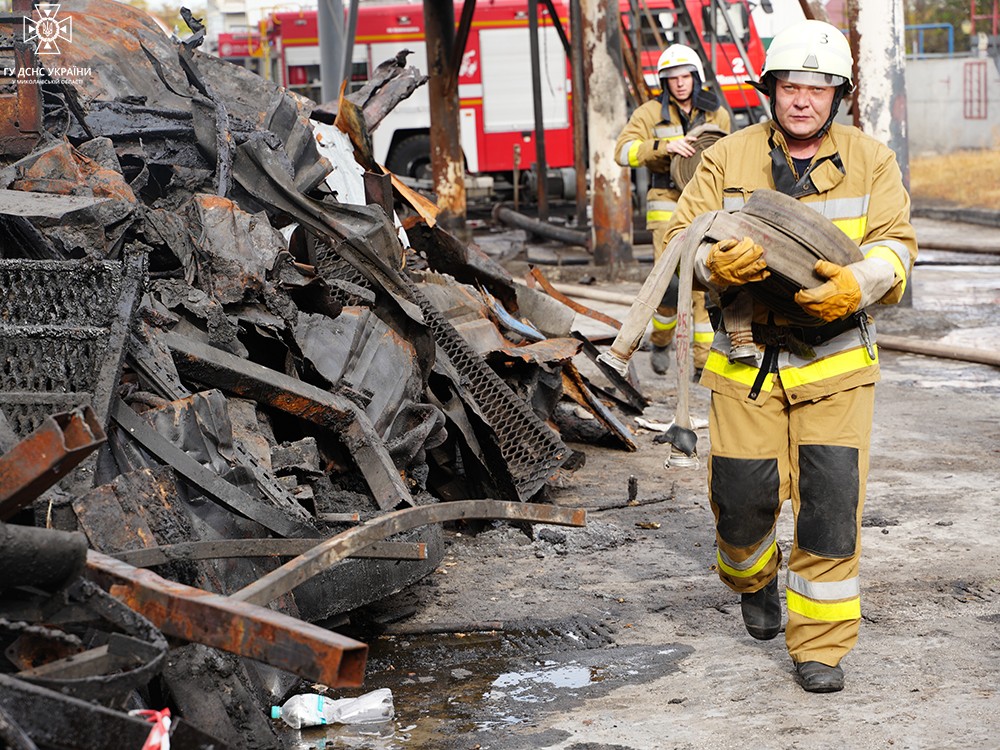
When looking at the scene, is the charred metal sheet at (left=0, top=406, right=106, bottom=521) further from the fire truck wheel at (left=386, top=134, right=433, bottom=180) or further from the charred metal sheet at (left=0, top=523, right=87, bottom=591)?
the fire truck wheel at (left=386, top=134, right=433, bottom=180)

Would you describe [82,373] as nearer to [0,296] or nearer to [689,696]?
[0,296]

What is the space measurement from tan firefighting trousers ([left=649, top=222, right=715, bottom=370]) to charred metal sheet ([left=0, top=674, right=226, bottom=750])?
5.38m

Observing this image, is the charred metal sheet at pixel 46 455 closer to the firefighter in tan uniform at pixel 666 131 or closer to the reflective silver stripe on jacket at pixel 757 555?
the reflective silver stripe on jacket at pixel 757 555

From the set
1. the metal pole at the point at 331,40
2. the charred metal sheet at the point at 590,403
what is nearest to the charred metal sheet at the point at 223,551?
the charred metal sheet at the point at 590,403

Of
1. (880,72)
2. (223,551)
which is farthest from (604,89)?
(223,551)

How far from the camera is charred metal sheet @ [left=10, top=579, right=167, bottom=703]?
238cm

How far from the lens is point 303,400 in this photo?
186 inches

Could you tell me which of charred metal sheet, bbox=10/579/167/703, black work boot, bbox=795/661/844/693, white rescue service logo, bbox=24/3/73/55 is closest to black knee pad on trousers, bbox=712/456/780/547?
black work boot, bbox=795/661/844/693

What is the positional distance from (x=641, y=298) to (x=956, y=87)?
25459 millimetres

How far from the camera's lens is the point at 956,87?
87.9 feet

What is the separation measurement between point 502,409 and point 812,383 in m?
2.29

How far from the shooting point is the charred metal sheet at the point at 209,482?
148 inches

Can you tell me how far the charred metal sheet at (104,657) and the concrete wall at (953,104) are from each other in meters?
25.7

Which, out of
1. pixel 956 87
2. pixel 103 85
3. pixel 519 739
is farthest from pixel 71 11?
pixel 956 87
